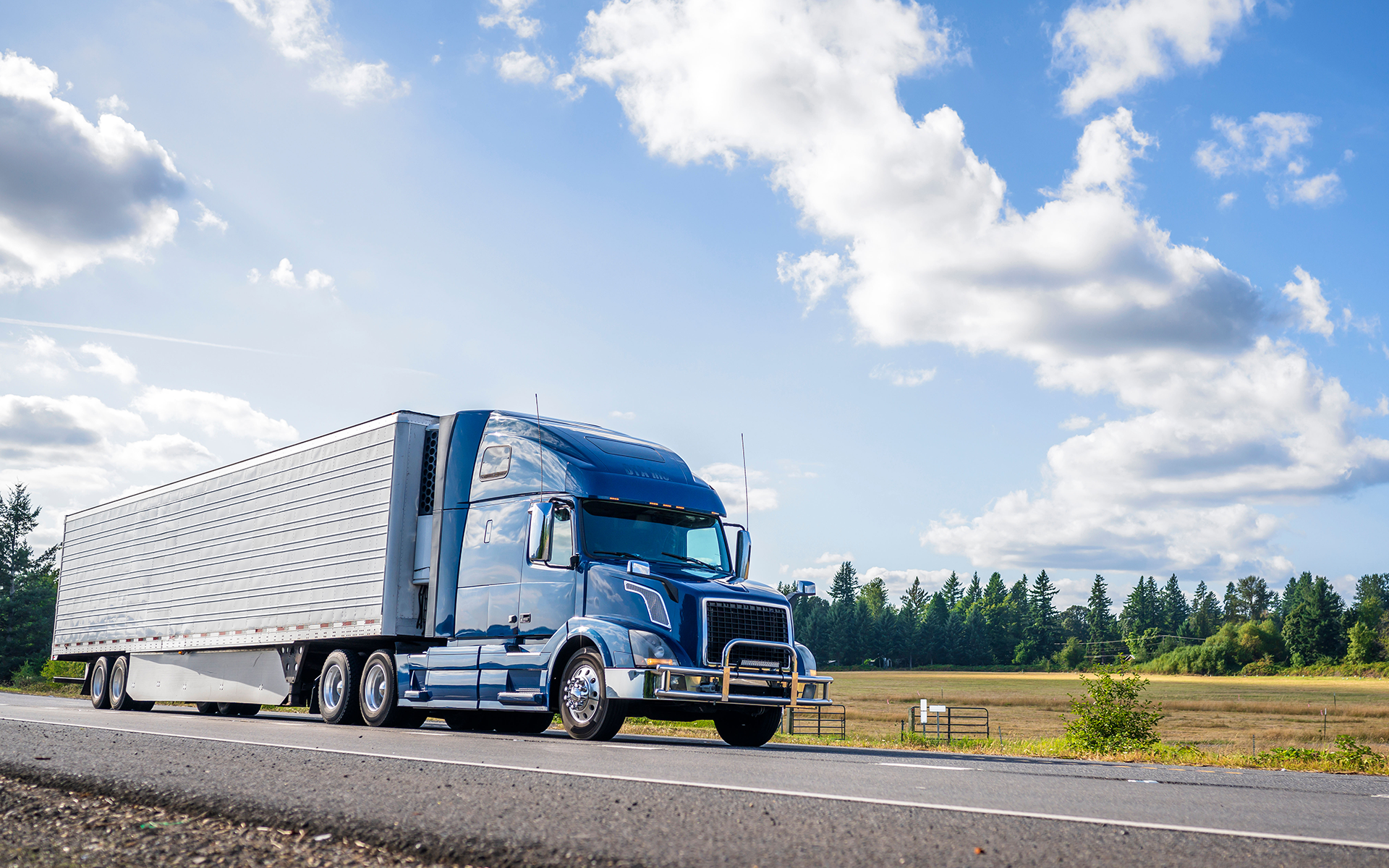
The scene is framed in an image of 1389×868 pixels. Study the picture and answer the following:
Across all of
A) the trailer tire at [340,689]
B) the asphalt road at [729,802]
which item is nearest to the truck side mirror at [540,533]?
the asphalt road at [729,802]

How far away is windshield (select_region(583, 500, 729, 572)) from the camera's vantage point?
1341cm

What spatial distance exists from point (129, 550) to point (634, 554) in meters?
15.5

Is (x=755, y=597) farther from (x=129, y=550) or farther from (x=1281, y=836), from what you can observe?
(x=129, y=550)

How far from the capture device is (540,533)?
13.1m

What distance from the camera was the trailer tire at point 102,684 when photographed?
Answer: 79.7 ft

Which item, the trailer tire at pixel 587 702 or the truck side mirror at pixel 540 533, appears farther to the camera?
the truck side mirror at pixel 540 533

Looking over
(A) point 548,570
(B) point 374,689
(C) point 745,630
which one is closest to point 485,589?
(A) point 548,570

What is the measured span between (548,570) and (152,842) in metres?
8.40

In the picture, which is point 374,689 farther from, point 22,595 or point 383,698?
point 22,595

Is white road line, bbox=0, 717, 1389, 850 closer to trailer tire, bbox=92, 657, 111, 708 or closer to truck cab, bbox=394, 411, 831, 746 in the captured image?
truck cab, bbox=394, 411, 831, 746

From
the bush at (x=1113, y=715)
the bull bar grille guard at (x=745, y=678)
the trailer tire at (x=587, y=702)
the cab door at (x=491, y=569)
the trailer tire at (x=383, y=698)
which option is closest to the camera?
the bull bar grille guard at (x=745, y=678)

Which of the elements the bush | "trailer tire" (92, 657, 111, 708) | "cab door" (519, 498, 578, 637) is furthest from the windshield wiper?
"trailer tire" (92, 657, 111, 708)

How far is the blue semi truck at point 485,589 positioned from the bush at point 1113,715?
5.80 meters

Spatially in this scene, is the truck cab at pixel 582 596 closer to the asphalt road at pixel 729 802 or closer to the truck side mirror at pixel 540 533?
the truck side mirror at pixel 540 533
